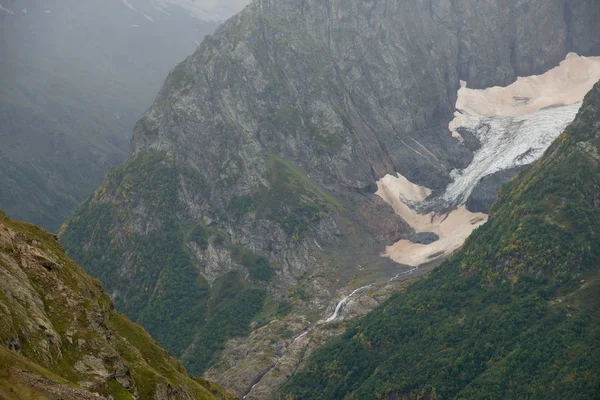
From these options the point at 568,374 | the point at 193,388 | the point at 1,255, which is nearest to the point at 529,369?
the point at 568,374

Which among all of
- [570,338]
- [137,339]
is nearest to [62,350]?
[137,339]

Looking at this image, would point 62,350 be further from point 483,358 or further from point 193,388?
point 483,358

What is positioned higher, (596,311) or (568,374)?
(596,311)

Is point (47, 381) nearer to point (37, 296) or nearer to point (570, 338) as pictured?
point (37, 296)

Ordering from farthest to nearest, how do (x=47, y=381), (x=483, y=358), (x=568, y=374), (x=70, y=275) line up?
(x=483, y=358), (x=568, y=374), (x=70, y=275), (x=47, y=381)

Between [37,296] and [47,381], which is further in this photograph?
[37,296]

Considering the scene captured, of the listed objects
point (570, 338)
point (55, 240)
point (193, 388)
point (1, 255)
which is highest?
point (570, 338)

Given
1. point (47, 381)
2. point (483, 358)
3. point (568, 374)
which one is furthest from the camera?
point (483, 358)
